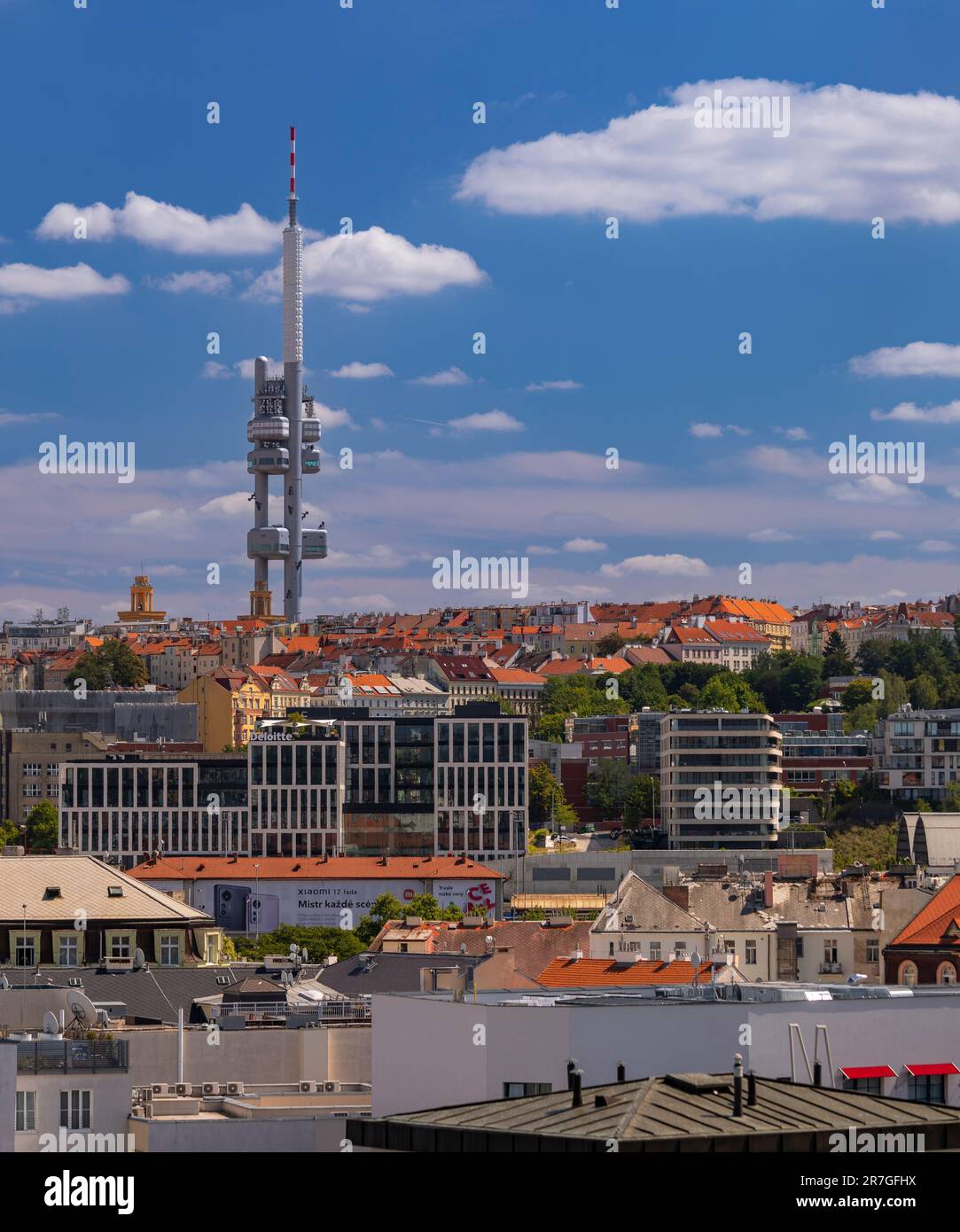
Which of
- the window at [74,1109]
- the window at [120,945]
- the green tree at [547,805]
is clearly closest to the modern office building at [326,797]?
the green tree at [547,805]

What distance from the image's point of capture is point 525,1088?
26.1m

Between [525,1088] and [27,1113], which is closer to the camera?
[525,1088]

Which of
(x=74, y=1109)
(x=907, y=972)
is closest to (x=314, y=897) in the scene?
(x=907, y=972)

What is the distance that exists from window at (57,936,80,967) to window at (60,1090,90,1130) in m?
30.9

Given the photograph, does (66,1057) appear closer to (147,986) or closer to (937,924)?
(147,986)

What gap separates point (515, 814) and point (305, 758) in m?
11.9

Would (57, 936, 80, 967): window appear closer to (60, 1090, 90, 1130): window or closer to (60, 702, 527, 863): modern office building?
(60, 1090, 90, 1130): window

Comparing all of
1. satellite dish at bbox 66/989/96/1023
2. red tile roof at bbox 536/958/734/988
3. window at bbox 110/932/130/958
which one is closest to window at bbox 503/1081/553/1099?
satellite dish at bbox 66/989/96/1023

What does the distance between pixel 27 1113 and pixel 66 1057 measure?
833 millimetres

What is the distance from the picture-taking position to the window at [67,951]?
6109cm

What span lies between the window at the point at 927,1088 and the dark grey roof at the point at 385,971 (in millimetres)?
28894
